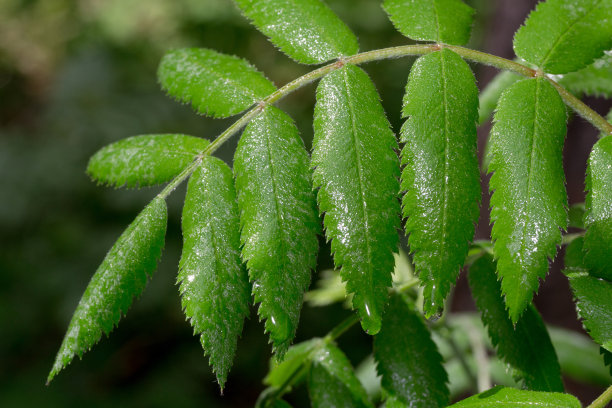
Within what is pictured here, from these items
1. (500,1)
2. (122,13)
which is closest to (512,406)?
(500,1)

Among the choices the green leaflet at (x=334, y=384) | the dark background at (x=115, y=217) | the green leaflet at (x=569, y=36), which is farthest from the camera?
the dark background at (x=115, y=217)

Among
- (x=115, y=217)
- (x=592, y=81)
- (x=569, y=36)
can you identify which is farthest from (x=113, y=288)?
(x=115, y=217)

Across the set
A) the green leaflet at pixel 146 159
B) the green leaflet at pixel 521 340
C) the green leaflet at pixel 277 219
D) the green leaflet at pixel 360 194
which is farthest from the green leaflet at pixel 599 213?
the green leaflet at pixel 146 159

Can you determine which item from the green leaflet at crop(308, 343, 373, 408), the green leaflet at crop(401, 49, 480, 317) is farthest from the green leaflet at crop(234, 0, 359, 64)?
the green leaflet at crop(308, 343, 373, 408)

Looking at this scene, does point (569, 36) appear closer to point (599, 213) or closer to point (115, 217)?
point (599, 213)

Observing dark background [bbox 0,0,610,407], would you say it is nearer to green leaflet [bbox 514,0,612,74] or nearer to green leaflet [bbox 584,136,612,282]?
green leaflet [bbox 514,0,612,74]

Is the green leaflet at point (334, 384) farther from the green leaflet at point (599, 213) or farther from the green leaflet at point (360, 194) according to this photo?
the green leaflet at point (599, 213)

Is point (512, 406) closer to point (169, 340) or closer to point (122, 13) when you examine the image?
point (169, 340)

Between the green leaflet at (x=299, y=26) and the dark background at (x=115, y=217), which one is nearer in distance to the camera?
the green leaflet at (x=299, y=26)
